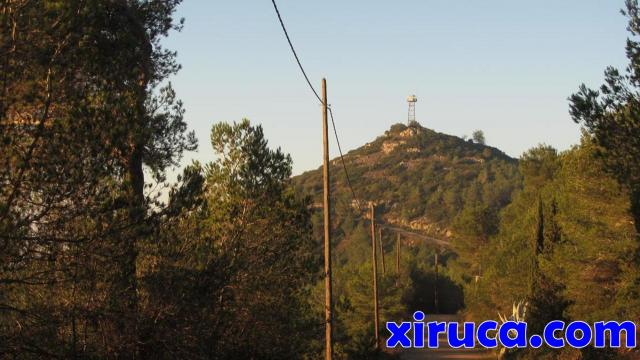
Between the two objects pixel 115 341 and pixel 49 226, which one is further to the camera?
pixel 115 341

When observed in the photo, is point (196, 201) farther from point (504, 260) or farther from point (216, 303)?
point (504, 260)

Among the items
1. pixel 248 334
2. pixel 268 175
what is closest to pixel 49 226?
pixel 248 334

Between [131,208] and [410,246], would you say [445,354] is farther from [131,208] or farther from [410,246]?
[410,246]

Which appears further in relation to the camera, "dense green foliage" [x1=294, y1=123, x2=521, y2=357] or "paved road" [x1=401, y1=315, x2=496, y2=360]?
"dense green foliage" [x1=294, y1=123, x2=521, y2=357]

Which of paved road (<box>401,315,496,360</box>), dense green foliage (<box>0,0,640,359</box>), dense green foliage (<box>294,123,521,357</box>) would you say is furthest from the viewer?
dense green foliage (<box>294,123,521,357</box>)

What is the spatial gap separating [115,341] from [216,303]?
2.13 meters

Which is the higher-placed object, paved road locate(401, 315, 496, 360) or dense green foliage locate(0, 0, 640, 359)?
dense green foliage locate(0, 0, 640, 359)

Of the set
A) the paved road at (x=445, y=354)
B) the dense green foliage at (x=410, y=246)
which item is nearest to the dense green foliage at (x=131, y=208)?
the dense green foliage at (x=410, y=246)

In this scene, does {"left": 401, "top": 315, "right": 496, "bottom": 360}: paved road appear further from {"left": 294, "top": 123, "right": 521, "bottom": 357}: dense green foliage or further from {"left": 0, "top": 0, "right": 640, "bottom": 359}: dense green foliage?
{"left": 0, "top": 0, "right": 640, "bottom": 359}: dense green foliage

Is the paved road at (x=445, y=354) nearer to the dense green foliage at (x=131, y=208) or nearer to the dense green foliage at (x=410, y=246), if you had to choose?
the dense green foliage at (x=410, y=246)

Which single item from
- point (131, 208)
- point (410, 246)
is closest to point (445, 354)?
point (131, 208)

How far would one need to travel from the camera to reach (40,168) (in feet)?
32.6

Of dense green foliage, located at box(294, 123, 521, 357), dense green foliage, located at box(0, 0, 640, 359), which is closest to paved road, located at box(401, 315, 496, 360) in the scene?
dense green foliage, located at box(294, 123, 521, 357)

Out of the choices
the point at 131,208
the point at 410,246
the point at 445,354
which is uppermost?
the point at 410,246
